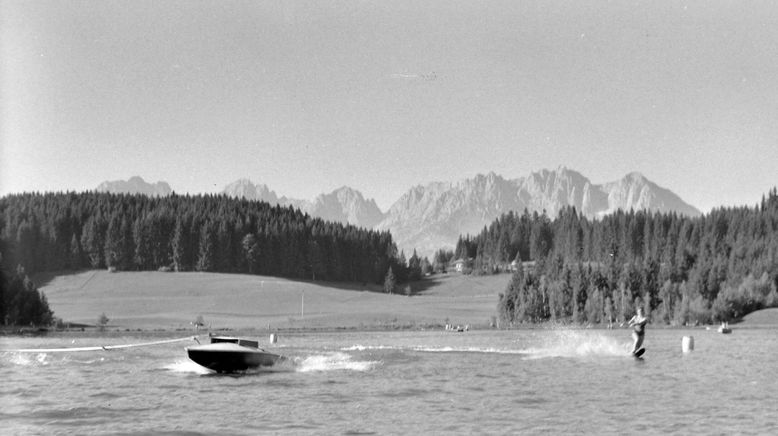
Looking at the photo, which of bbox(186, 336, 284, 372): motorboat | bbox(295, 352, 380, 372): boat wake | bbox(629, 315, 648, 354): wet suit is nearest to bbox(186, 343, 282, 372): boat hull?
bbox(186, 336, 284, 372): motorboat

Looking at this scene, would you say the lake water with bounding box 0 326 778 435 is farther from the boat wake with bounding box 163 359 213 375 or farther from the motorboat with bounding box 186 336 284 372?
the motorboat with bounding box 186 336 284 372

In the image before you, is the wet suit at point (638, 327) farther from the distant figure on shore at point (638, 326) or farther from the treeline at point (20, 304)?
the treeline at point (20, 304)

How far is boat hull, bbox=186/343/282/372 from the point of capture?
6266 centimetres

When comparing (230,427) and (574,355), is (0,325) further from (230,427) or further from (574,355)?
(230,427)

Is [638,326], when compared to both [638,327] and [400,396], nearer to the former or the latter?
[638,327]

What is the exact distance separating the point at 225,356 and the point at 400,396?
792 inches

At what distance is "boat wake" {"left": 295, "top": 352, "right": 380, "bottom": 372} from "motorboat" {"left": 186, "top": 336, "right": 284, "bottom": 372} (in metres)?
3.12

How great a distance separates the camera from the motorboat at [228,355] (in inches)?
2469

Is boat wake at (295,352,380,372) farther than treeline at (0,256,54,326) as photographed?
No

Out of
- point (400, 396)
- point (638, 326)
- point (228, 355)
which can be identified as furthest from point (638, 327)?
point (400, 396)

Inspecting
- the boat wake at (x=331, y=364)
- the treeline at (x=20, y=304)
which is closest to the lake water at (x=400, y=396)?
the boat wake at (x=331, y=364)

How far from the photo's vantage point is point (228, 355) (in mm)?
63344

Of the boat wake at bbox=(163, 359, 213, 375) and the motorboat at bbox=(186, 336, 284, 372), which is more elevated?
the motorboat at bbox=(186, 336, 284, 372)

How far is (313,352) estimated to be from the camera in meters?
87.3
